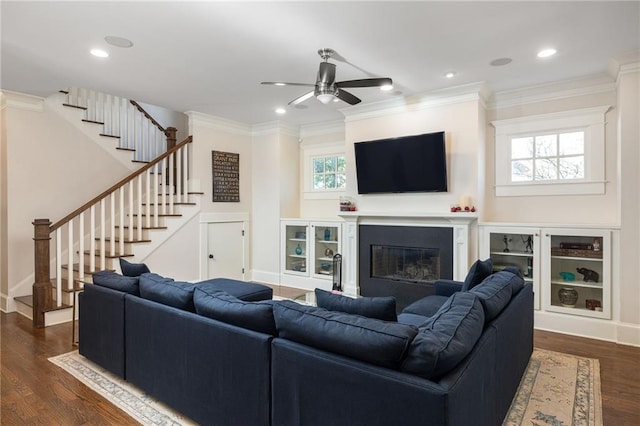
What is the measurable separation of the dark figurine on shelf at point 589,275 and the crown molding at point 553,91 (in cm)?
203

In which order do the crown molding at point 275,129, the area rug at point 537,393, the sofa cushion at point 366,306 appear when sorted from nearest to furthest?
the sofa cushion at point 366,306, the area rug at point 537,393, the crown molding at point 275,129

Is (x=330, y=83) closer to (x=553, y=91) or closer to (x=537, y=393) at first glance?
(x=553, y=91)

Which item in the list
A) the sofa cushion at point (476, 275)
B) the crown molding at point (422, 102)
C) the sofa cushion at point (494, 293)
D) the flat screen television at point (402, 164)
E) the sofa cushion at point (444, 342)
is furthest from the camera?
the flat screen television at point (402, 164)

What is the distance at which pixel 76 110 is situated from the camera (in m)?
5.41

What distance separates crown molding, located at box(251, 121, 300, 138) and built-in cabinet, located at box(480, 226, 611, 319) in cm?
392

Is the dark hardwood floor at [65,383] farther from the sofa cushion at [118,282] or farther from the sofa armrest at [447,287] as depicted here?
the sofa armrest at [447,287]

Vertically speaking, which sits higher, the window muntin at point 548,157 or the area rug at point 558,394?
the window muntin at point 548,157

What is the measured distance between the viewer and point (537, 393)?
2.68 metres

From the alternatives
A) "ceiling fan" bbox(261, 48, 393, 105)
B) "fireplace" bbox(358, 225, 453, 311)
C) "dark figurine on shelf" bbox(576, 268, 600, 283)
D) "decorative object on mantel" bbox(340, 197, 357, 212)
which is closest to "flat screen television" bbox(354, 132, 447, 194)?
"decorative object on mantel" bbox(340, 197, 357, 212)

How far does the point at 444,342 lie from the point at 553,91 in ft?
13.8

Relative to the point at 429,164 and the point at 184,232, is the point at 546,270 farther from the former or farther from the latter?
the point at 184,232

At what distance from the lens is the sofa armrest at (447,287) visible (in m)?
3.60

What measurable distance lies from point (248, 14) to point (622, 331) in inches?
183

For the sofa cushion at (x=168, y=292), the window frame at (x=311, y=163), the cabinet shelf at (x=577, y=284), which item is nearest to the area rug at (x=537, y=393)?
the sofa cushion at (x=168, y=292)
